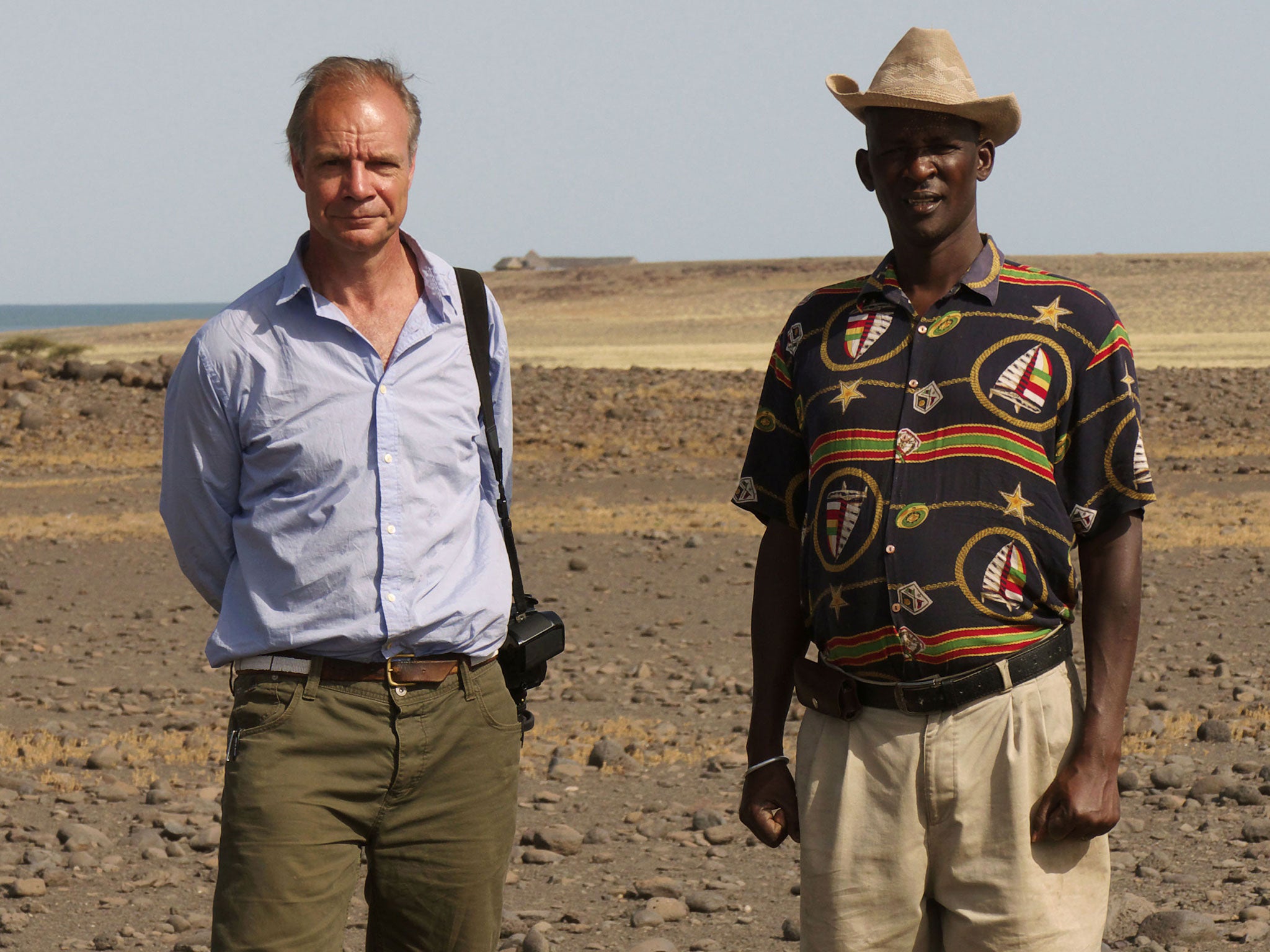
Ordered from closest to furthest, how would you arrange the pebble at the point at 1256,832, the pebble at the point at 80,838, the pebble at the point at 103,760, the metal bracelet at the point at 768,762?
the metal bracelet at the point at 768,762, the pebble at the point at 1256,832, the pebble at the point at 80,838, the pebble at the point at 103,760

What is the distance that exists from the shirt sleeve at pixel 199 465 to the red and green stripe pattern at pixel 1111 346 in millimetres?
1598

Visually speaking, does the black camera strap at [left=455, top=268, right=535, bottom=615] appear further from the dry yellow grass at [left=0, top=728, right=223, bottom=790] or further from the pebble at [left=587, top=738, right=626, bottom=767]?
the dry yellow grass at [left=0, top=728, right=223, bottom=790]

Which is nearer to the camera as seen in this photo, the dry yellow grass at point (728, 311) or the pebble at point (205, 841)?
the pebble at point (205, 841)

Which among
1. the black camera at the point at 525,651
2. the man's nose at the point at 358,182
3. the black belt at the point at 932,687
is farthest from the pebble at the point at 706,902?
the man's nose at the point at 358,182

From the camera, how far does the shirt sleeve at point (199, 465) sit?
285 cm

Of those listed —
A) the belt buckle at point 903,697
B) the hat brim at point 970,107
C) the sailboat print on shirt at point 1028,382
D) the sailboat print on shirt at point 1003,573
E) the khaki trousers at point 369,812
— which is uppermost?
the hat brim at point 970,107

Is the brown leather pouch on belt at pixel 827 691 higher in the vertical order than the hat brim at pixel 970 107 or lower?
lower

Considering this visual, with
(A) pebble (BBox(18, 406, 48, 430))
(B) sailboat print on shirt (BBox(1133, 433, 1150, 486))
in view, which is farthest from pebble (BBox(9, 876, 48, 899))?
(A) pebble (BBox(18, 406, 48, 430))

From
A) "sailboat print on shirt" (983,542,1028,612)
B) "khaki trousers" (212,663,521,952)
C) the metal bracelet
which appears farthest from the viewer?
the metal bracelet

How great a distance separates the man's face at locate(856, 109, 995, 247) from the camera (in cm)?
269

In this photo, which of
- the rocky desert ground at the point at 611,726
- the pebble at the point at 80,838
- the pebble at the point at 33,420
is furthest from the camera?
the pebble at the point at 33,420

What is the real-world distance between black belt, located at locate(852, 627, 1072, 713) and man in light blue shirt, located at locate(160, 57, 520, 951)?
83cm

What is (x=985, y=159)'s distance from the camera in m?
2.80

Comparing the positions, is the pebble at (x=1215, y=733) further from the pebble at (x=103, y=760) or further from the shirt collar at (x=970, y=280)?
the pebble at (x=103, y=760)
